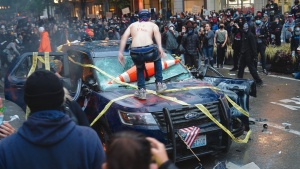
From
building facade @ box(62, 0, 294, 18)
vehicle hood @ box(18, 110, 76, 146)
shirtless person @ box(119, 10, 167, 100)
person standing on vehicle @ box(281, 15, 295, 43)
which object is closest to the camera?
vehicle hood @ box(18, 110, 76, 146)

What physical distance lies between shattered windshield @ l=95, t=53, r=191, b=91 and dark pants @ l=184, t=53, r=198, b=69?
22.1ft

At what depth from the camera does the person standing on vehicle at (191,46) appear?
1419 cm

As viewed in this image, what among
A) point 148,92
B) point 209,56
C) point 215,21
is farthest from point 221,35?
point 148,92

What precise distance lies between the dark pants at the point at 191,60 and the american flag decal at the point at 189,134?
331 inches

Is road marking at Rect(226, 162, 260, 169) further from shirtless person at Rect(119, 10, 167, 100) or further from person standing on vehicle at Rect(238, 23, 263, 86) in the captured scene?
person standing on vehicle at Rect(238, 23, 263, 86)

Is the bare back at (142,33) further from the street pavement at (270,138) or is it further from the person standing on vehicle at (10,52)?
the person standing on vehicle at (10,52)

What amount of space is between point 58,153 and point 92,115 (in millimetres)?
4086

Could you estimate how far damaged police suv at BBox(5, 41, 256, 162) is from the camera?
589cm

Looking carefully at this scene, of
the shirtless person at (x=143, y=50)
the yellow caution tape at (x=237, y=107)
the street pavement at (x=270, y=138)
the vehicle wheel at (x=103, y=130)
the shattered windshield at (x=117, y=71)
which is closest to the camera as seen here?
the vehicle wheel at (x=103, y=130)

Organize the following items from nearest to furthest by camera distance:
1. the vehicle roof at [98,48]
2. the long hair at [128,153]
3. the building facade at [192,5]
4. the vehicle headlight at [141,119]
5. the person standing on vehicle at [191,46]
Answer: the long hair at [128,153]
the vehicle headlight at [141,119]
the vehicle roof at [98,48]
the person standing on vehicle at [191,46]
the building facade at [192,5]

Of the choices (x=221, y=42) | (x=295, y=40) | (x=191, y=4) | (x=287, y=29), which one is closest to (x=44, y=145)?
(x=221, y=42)

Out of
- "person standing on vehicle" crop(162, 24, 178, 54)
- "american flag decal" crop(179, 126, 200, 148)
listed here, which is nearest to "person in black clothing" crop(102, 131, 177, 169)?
"american flag decal" crop(179, 126, 200, 148)

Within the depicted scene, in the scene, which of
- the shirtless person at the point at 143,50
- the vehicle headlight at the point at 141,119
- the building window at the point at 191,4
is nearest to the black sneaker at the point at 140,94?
the shirtless person at the point at 143,50

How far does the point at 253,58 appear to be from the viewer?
41.4 ft
